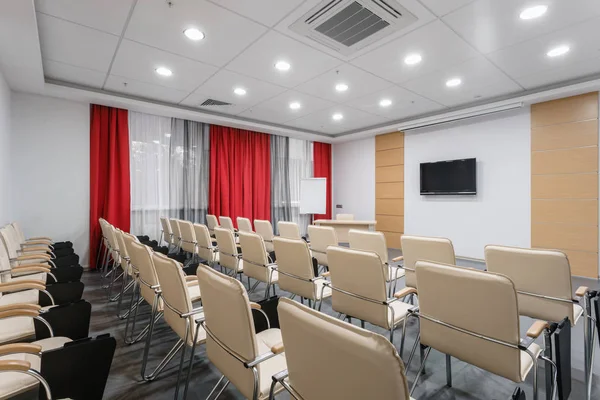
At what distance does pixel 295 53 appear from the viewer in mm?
3963

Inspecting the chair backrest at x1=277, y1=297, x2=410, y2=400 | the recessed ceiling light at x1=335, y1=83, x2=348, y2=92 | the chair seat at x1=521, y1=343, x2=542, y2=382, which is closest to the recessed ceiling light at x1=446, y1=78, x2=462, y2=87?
the recessed ceiling light at x1=335, y1=83, x2=348, y2=92

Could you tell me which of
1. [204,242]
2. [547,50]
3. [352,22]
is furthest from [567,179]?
[204,242]

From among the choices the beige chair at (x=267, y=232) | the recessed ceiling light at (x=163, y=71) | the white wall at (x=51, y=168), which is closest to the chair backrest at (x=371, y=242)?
the beige chair at (x=267, y=232)

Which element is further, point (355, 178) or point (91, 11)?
point (355, 178)

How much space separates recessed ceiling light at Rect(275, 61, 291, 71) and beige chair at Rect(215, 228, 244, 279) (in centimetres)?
244

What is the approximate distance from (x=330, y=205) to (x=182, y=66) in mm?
6570

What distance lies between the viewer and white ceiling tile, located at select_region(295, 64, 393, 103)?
459 centimetres

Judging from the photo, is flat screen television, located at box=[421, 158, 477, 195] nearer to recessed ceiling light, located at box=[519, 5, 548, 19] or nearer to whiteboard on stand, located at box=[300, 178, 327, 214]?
whiteboard on stand, located at box=[300, 178, 327, 214]

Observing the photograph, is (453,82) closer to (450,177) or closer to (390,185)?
(450,177)

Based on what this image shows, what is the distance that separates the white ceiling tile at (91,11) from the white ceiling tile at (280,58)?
1406 mm

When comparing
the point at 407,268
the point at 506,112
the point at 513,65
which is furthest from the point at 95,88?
the point at 506,112

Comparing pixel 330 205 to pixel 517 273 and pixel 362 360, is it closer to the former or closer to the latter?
pixel 517 273

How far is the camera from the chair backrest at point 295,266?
277cm

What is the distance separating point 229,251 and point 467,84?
15.6ft
